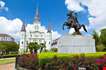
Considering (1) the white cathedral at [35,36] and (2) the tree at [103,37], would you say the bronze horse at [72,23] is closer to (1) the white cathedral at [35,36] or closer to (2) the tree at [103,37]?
(2) the tree at [103,37]

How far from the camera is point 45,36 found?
584 feet

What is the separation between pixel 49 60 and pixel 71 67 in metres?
5.04

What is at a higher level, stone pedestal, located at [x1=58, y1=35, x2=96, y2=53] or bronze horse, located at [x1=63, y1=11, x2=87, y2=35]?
bronze horse, located at [x1=63, y1=11, x2=87, y2=35]

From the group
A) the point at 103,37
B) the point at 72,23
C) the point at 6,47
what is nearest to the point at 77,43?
the point at 72,23

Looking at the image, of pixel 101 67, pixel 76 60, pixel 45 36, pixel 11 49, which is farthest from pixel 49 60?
pixel 45 36

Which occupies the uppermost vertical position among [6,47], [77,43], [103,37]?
[103,37]

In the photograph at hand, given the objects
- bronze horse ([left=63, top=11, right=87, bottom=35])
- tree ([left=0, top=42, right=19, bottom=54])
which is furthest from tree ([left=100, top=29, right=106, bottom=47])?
tree ([left=0, top=42, right=19, bottom=54])

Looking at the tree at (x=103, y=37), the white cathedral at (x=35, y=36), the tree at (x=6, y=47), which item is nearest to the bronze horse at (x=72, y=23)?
the tree at (x=103, y=37)

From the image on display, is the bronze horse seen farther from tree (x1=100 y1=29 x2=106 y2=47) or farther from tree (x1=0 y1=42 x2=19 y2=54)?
tree (x1=0 y1=42 x2=19 y2=54)

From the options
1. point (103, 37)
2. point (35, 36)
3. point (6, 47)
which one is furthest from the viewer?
point (35, 36)

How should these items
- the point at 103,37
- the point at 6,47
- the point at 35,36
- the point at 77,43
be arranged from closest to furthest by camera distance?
the point at 77,43
the point at 103,37
the point at 6,47
the point at 35,36

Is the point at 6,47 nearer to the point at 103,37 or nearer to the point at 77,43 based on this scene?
the point at 103,37

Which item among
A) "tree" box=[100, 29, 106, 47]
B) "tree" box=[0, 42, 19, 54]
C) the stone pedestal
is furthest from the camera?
"tree" box=[0, 42, 19, 54]

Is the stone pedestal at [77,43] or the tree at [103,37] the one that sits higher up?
the tree at [103,37]
